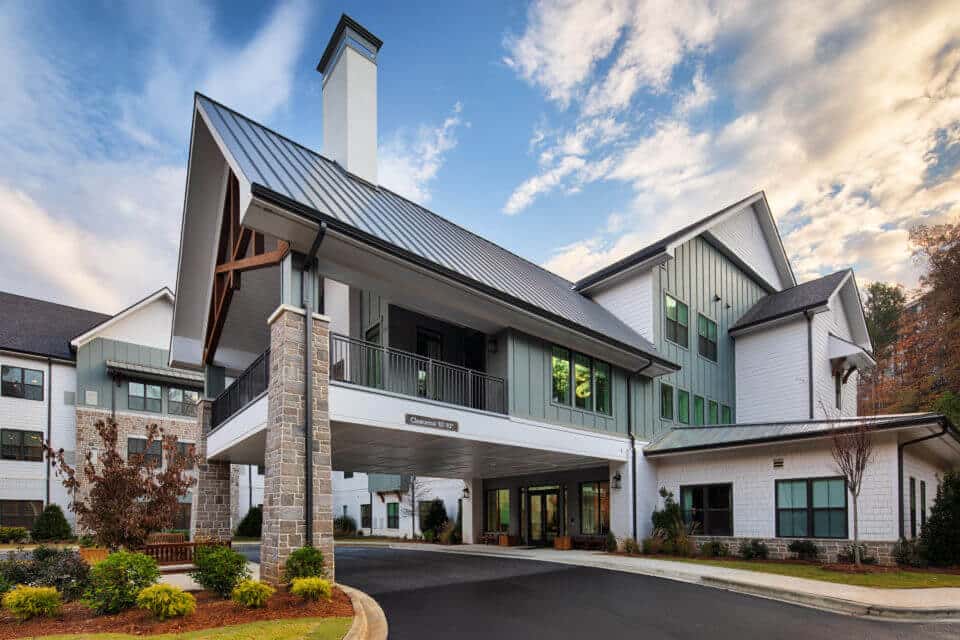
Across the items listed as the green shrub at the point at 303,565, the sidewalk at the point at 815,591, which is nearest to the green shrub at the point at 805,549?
the sidewalk at the point at 815,591

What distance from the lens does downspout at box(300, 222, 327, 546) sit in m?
10.4

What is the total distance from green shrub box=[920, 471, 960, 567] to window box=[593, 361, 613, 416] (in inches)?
339

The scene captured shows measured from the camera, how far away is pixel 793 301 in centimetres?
2586

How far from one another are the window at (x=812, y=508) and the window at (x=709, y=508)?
5.09 ft

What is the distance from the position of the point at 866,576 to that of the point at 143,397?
32.7m

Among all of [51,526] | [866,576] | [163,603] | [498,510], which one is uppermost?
[163,603]

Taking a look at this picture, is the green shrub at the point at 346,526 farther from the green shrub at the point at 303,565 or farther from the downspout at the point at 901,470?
the downspout at the point at 901,470

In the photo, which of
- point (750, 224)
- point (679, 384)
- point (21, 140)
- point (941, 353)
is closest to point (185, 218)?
point (21, 140)

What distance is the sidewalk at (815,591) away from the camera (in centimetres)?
949

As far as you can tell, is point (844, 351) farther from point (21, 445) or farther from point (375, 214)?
point (21, 445)

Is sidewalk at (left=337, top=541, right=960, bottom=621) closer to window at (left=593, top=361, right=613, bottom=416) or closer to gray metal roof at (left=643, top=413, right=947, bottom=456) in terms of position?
gray metal roof at (left=643, top=413, right=947, bottom=456)

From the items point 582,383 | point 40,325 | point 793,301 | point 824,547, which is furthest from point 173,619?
point 40,325

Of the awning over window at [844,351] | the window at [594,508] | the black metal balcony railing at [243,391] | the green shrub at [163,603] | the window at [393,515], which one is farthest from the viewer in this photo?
the window at [393,515]

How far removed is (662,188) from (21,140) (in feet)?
68.5
